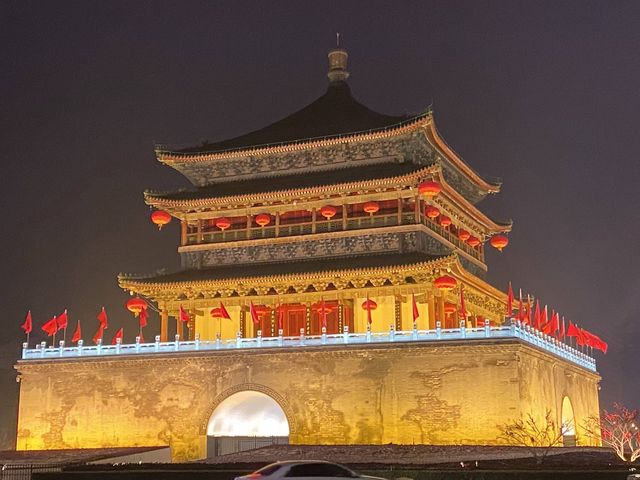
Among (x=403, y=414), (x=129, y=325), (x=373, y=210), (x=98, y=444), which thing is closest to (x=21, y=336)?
(x=129, y=325)

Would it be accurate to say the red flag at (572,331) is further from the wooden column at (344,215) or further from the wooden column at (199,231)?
the wooden column at (199,231)

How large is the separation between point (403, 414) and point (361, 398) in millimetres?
1887

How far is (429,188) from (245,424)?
1398 cm

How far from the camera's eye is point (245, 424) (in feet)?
134

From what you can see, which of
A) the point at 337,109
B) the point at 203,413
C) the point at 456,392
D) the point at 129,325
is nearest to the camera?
the point at 456,392

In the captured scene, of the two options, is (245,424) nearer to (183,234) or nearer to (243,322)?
(243,322)

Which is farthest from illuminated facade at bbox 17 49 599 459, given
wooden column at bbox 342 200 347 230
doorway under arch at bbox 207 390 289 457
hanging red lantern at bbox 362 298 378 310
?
doorway under arch at bbox 207 390 289 457

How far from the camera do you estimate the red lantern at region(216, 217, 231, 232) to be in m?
45.4

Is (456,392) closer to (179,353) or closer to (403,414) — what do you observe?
(403,414)

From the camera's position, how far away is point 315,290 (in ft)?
137

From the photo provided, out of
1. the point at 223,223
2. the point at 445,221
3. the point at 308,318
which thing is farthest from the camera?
the point at 445,221

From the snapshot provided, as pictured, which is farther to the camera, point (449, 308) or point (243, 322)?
point (243, 322)

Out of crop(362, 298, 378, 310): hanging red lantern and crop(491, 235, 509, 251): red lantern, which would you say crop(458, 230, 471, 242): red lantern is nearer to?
crop(491, 235, 509, 251): red lantern

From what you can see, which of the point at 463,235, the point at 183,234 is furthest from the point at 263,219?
the point at 463,235
